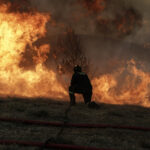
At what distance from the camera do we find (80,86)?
855 centimetres

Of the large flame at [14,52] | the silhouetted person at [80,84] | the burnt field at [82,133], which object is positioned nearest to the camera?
the burnt field at [82,133]

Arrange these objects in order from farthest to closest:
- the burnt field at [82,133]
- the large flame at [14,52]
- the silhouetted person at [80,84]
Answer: the large flame at [14,52]
the silhouetted person at [80,84]
the burnt field at [82,133]

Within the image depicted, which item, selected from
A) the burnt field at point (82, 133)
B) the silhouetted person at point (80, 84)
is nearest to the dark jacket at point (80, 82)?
the silhouetted person at point (80, 84)

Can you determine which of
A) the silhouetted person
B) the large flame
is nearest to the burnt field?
the silhouetted person

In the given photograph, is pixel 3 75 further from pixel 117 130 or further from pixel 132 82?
pixel 132 82

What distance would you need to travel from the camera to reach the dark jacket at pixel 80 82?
8.48 m

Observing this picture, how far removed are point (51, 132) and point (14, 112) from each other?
236cm

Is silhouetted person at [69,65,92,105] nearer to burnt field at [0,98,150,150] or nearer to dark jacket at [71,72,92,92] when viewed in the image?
dark jacket at [71,72,92,92]

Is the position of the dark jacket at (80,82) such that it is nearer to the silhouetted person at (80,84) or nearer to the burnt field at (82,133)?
the silhouetted person at (80,84)

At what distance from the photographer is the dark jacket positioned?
27.8ft

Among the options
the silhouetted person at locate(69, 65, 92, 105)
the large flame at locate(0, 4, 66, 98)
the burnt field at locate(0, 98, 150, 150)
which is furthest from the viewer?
the large flame at locate(0, 4, 66, 98)

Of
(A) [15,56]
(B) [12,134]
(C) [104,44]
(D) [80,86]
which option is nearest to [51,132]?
(B) [12,134]

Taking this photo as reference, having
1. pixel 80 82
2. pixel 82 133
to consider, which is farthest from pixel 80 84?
pixel 82 133

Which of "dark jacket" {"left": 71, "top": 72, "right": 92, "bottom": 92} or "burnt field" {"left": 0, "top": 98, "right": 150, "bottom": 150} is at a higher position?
"dark jacket" {"left": 71, "top": 72, "right": 92, "bottom": 92}
